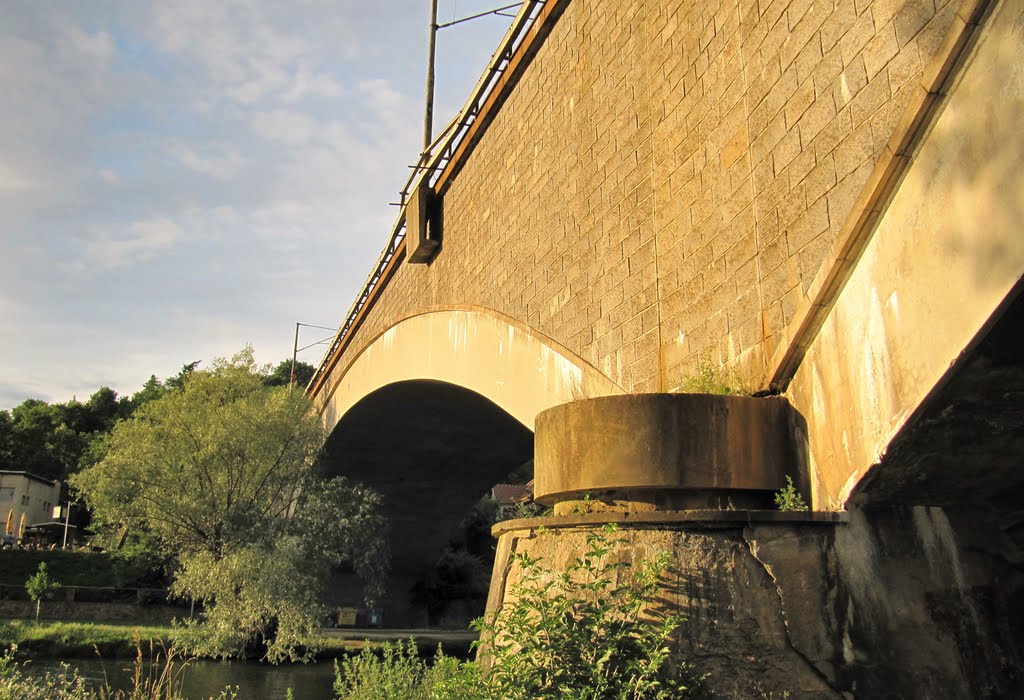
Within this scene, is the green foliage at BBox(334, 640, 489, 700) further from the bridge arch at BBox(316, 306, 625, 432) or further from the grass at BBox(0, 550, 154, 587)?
the grass at BBox(0, 550, 154, 587)

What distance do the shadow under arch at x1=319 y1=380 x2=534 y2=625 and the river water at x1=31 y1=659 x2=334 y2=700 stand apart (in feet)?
13.9

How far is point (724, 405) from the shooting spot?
3.89 metres

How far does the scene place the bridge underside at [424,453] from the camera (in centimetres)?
1430

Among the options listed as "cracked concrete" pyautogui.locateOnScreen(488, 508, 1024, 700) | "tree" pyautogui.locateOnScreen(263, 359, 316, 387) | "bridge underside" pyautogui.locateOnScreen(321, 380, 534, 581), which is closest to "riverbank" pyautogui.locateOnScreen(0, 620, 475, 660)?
"bridge underside" pyautogui.locateOnScreen(321, 380, 534, 581)

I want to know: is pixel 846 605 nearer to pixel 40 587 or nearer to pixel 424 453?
pixel 424 453

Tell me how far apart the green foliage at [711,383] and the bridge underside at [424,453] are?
742cm

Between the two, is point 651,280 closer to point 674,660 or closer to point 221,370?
point 674,660

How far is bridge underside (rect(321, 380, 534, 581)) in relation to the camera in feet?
46.9

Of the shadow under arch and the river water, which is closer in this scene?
the river water

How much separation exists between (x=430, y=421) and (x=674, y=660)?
1256 cm

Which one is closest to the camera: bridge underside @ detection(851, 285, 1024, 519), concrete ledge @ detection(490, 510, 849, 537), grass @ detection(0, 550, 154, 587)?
bridge underside @ detection(851, 285, 1024, 519)

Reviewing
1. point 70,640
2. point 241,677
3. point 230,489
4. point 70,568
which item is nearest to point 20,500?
point 70,568

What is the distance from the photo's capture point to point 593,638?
3.28 m

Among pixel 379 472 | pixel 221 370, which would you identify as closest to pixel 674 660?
pixel 379 472
